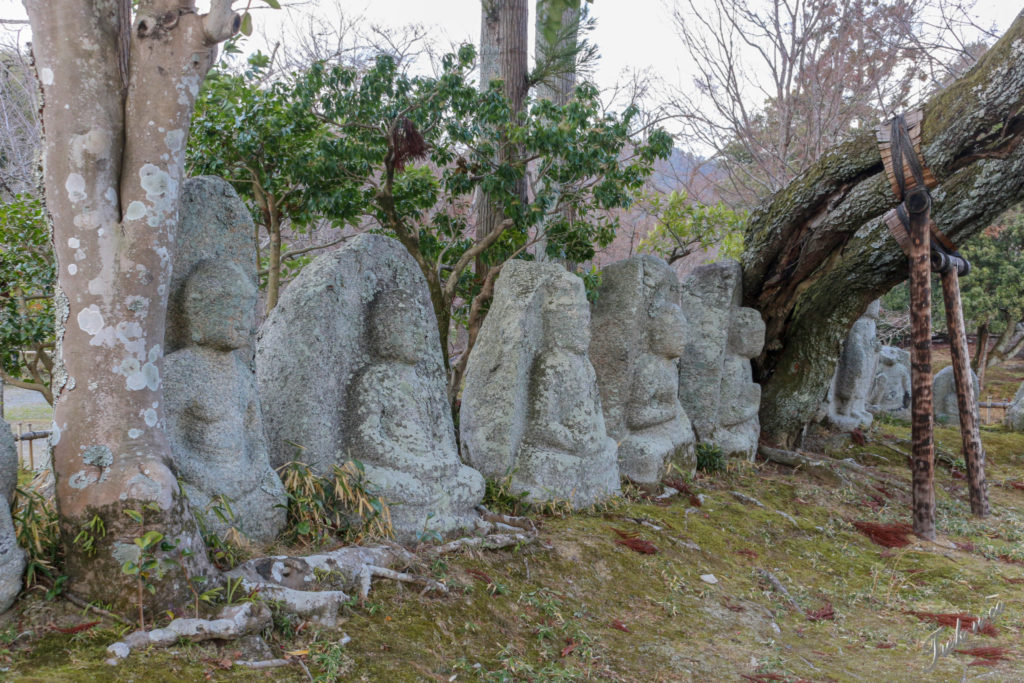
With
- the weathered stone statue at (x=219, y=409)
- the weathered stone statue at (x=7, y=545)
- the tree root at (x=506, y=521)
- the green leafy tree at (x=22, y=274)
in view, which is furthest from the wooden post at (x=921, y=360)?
the green leafy tree at (x=22, y=274)

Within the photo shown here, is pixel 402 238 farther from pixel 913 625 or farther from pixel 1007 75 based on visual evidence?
pixel 1007 75

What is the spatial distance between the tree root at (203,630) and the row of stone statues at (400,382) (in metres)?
0.57

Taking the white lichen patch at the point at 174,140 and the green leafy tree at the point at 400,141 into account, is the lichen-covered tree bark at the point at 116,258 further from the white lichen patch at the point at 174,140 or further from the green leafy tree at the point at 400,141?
the green leafy tree at the point at 400,141

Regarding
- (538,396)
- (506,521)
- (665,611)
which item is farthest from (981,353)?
(506,521)

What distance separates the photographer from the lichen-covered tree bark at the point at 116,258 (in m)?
2.83

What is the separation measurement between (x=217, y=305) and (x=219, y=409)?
478mm

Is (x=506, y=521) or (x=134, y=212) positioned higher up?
(x=134, y=212)

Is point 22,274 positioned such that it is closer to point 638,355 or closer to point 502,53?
point 502,53

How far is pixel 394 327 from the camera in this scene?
14.4ft

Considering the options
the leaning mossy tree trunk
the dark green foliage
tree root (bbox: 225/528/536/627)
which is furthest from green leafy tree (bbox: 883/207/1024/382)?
tree root (bbox: 225/528/536/627)

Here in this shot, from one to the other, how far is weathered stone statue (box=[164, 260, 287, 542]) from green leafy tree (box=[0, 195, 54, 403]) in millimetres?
3239

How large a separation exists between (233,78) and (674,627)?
5.09 meters

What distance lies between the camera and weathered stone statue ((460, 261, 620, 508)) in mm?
5410

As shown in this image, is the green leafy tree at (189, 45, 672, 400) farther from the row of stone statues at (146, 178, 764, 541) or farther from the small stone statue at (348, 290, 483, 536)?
the small stone statue at (348, 290, 483, 536)
